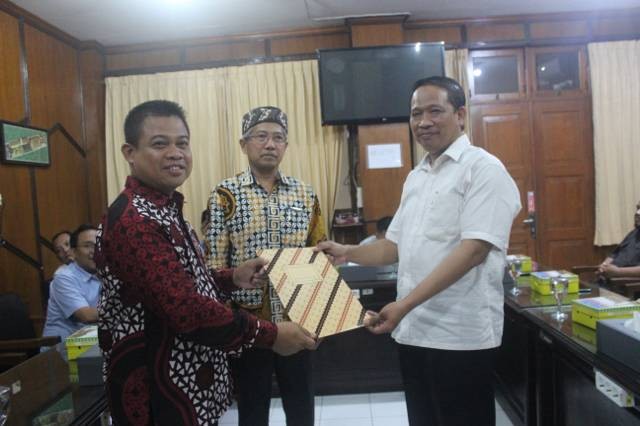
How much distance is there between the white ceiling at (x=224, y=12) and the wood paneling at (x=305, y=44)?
0.48 feet

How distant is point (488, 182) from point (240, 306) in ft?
3.03

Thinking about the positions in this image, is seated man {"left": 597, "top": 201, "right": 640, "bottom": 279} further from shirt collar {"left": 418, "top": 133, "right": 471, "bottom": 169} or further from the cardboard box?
shirt collar {"left": 418, "top": 133, "right": 471, "bottom": 169}

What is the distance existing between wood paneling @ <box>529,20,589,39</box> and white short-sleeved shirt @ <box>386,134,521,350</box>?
3545mm

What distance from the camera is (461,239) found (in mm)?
1387

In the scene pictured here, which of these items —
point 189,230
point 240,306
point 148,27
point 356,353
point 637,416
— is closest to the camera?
point 189,230

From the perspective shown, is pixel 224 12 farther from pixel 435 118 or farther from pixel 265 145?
pixel 435 118

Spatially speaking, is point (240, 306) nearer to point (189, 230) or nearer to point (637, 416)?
point (189, 230)

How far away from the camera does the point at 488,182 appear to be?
137 centimetres

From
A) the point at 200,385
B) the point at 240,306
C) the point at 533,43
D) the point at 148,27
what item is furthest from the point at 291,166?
the point at 200,385

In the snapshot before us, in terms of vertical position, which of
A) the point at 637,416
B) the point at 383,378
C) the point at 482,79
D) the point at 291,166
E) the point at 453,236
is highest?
the point at 482,79

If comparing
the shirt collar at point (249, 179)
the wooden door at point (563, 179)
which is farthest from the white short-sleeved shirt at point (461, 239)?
the wooden door at point (563, 179)

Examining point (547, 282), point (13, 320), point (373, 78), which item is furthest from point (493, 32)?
point (13, 320)

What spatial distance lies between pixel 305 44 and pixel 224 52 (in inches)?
30.6

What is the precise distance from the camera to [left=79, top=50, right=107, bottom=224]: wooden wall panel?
170 inches
